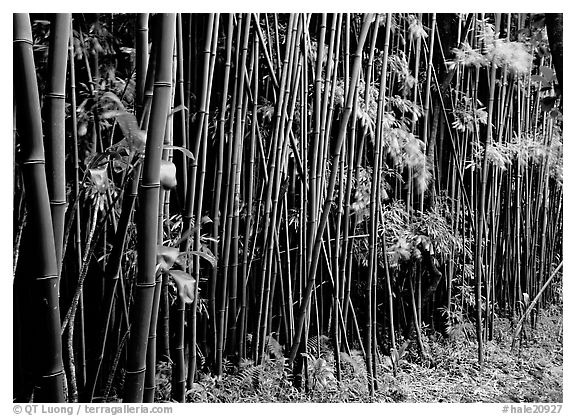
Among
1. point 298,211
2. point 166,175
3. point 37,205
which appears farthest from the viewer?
point 298,211

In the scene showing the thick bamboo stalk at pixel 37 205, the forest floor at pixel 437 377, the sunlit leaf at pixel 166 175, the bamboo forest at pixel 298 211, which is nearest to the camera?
the thick bamboo stalk at pixel 37 205

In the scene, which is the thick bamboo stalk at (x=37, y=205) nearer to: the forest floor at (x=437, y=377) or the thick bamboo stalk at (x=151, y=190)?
the thick bamboo stalk at (x=151, y=190)

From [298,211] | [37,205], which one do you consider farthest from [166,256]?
[298,211]

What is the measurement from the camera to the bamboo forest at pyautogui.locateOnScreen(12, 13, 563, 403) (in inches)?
51.3

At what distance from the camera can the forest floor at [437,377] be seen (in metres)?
1.70

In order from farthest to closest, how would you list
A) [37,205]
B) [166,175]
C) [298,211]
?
1. [298,211]
2. [166,175]
3. [37,205]

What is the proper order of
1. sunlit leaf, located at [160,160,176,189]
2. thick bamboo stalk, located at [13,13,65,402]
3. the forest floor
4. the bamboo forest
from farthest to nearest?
the forest floor → the bamboo forest → sunlit leaf, located at [160,160,176,189] → thick bamboo stalk, located at [13,13,65,402]

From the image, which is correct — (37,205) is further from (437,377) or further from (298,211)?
(437,377)

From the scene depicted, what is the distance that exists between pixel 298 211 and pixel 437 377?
761 mm

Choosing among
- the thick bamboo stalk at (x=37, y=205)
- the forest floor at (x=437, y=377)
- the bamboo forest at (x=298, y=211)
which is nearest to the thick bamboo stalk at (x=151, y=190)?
the bamboo forest at (x=298, y=211)

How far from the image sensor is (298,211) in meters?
1.88

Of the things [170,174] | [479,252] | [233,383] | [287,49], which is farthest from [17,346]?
[479,252]

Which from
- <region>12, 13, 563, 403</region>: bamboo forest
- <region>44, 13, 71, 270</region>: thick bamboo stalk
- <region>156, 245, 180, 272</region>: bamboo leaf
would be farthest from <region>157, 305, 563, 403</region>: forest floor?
<region>44, 13, 71, 270</region>: thick bamboo stalk

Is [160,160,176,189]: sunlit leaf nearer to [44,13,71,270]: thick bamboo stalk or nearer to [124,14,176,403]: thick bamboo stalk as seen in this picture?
[124,14,176,403]: thick bamboo stalk
